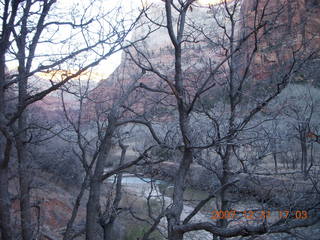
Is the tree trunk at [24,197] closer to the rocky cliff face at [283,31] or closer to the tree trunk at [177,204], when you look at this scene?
the tree trunk at [177,204]

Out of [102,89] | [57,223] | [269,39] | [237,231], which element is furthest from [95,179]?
[57,223]

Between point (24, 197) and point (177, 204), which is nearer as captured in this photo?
point (177, 204)

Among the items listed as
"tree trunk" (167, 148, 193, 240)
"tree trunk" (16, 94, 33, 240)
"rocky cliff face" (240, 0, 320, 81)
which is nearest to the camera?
"tree trunk" (167, 148, 193, 240)

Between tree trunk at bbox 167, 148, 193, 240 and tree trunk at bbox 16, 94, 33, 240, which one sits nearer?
tree trunk at bbox 167, 148, 193, 240

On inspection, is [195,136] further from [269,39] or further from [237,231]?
[269,39]

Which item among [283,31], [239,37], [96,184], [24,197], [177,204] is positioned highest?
[283,31]

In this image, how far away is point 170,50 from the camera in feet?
19.4

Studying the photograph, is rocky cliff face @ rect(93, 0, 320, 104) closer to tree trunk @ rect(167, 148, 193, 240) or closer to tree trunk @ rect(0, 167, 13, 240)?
tree trunk @ rect(167, 148, 193, 240)
